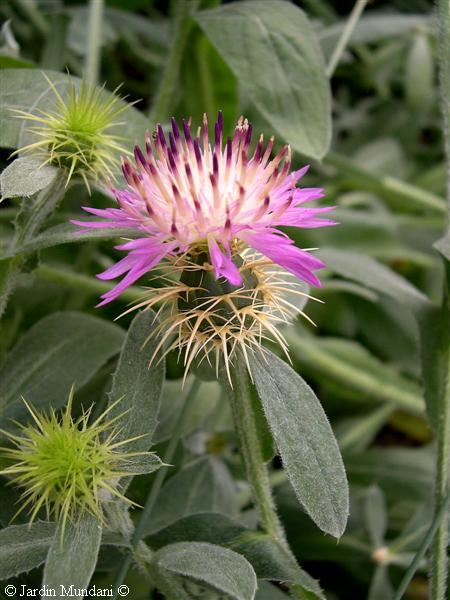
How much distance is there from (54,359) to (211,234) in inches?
10.5

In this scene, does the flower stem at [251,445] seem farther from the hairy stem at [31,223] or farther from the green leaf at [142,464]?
the hairy stem at [31,223]

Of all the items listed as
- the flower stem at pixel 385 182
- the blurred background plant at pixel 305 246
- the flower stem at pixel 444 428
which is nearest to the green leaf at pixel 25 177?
the blurred background plant at pixel 305 246

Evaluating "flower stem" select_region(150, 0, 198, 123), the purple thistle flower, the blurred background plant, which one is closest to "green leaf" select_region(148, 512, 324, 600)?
the blurred background plant

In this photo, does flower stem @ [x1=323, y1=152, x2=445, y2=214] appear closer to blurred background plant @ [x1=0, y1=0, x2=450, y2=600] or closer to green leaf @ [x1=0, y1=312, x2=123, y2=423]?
blurred background plant @ [x1=0, y1=0, x2=450, y2=600]

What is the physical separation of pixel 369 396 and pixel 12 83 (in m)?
0.65

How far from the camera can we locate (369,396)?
1.06 metres

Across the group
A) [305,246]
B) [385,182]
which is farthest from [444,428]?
[385,182]

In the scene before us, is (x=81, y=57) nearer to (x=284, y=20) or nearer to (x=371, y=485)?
(x=284, y=20)

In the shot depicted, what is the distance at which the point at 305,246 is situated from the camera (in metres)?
1.11

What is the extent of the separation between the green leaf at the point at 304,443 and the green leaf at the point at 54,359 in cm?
19

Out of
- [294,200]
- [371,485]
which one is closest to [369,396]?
[371,485]

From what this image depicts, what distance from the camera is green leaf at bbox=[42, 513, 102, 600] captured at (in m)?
0.45

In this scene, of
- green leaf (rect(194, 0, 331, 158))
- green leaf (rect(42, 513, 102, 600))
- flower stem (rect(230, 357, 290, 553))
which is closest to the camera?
green leaf (rect(42, 513, 102, 600))

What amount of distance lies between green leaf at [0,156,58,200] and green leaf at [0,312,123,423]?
18 centimetres
